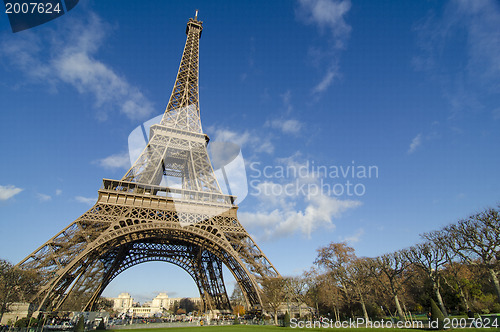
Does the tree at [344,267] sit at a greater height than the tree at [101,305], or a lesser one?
greater

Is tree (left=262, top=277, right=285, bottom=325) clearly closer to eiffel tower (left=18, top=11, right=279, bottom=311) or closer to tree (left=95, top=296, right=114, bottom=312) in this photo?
eiffel tower (left=18, top=11, right=279, bottom=311)

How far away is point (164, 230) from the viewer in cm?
A: 2867

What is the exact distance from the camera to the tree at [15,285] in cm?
2075

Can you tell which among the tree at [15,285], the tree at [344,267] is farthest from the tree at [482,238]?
the tree at [15,285]

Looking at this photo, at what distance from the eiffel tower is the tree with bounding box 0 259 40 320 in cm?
59

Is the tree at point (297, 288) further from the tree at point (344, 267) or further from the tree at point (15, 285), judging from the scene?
the tree at point (15, 285)

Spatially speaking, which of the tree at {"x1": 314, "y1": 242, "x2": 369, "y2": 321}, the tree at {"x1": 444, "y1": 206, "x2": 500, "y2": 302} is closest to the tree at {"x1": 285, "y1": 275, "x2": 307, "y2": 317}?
the tree at {"x1": 314, "y1": 242, "x2": 369, "y2": 321}

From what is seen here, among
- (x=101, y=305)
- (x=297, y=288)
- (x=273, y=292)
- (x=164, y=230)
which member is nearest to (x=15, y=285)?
(x=164, y=230)

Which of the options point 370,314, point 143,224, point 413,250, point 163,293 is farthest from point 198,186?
point 163,293

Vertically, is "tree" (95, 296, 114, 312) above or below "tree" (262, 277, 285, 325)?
below

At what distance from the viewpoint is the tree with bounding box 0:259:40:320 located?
20.8 m

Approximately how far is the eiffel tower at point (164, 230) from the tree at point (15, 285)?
23.2 inches

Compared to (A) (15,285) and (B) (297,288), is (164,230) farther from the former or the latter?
(B) (297,288)

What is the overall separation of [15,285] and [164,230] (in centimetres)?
1221
